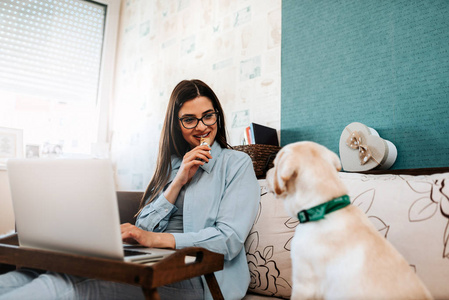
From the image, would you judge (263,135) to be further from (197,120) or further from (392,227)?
(392,227)

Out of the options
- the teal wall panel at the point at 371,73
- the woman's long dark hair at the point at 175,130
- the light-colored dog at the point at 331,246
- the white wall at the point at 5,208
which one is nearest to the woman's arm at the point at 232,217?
the woman's long dark hair at the point at 175,130

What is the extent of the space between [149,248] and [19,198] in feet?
1.31

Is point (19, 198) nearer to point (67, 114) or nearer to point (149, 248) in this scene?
point (149, 248)

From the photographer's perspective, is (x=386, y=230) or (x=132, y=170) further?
(x=132, y=170)

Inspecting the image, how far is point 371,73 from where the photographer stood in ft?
5.24

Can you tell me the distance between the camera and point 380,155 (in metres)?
1.44

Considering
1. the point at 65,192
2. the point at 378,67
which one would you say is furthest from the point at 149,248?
the point at 378,67

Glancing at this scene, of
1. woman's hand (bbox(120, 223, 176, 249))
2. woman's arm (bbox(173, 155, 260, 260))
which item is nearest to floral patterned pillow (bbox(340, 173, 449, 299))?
woman's arm (bbox(173, 155, 260, 260))

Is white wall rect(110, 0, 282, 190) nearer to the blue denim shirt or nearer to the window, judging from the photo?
the window

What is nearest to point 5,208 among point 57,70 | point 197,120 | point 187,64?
point 57,70

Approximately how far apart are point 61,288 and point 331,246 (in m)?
0.70

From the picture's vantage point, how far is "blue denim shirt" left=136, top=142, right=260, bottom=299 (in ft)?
3.77

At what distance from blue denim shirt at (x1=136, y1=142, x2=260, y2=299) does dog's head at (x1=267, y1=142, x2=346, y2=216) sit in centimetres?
35

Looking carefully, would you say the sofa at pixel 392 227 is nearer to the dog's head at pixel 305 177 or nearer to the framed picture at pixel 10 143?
the dog's head at pixel 305 177
